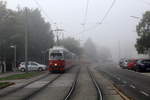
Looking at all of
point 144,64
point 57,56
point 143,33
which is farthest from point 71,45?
point 57,56

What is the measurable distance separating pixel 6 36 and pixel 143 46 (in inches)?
896

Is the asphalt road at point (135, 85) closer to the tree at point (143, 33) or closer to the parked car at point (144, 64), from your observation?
the parked car at point (144, 64)

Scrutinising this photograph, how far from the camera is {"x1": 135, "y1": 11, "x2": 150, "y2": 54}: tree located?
5425 centimetres

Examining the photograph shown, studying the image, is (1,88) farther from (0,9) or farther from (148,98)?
(148,98)

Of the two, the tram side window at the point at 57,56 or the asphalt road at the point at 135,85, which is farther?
the tram side window at the point at 57,56

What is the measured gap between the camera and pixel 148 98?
1557 centimetres

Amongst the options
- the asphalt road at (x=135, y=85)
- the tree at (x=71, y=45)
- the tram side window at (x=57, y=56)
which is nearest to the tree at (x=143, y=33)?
the tram side window at (x=57, y=56)

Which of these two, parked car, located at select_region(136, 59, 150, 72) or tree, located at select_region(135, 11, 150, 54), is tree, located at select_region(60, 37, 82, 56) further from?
parked car, located at select_region(136, 59, 150, 72)

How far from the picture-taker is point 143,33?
5491 centimetres

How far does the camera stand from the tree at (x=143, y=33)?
178ft

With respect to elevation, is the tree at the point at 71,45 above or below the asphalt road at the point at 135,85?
above

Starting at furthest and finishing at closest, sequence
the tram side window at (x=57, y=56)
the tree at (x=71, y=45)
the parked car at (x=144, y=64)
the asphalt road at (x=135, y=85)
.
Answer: the tree at (x=71, y=45) < the parked car at (x=144, y=64) < the tram side window at (x=57, y=56) < the asphalt road at (x=135, y=85)

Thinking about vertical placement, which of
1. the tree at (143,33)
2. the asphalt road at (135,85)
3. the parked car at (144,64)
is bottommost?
the asphalt road at (135,85)

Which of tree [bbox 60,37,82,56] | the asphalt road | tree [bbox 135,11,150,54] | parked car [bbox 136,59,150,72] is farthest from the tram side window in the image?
tree [bbox 60,37,82,56]
